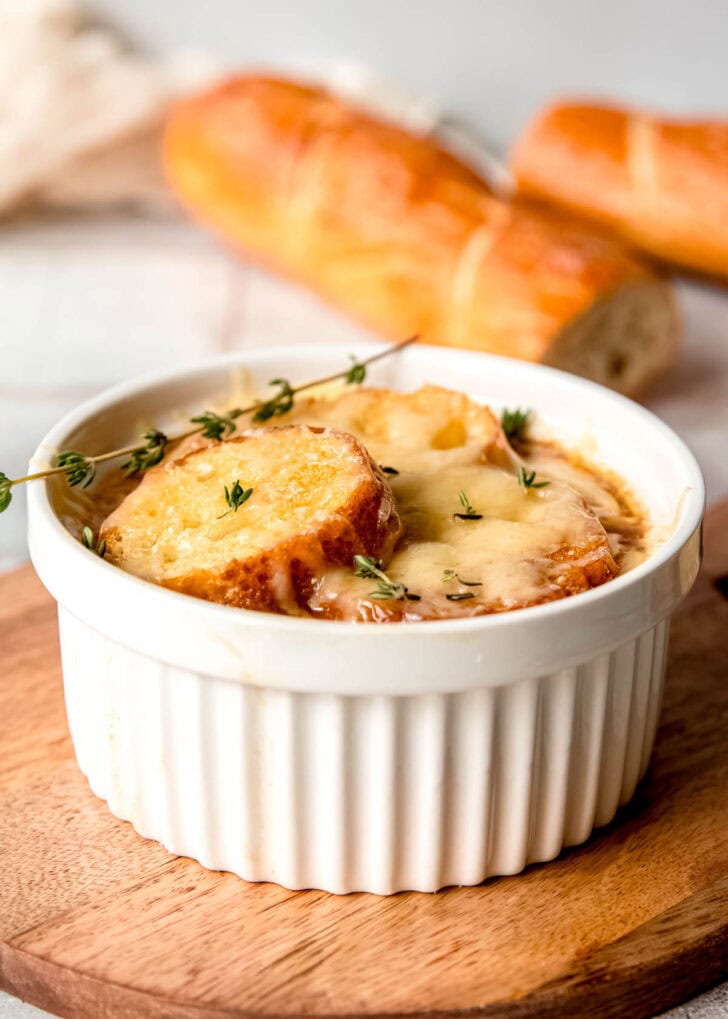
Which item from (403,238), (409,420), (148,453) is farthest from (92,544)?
(403,238)

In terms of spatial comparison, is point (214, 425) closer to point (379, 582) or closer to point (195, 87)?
point (379, 582)

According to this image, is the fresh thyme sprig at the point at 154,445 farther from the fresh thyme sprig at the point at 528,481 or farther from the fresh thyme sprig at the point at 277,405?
the fresh thyme sprig at the point at 528,481

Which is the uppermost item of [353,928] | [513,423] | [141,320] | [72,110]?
[513,423]

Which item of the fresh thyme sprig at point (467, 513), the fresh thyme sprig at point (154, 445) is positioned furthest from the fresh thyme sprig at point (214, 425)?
the fresh thyme sprig at point (467, 513)

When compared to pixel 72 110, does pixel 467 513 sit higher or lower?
higher

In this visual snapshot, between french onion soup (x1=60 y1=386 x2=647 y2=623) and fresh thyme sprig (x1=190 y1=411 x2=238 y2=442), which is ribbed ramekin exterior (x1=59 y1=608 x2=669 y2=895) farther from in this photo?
fresh thyme sprig (x1=190 y1=411 x2=238 y2=442)

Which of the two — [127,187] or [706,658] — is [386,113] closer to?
[127,187]
